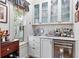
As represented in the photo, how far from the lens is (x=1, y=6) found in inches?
104

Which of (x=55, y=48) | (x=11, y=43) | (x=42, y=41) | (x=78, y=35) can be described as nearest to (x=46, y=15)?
(x=42, y=41)

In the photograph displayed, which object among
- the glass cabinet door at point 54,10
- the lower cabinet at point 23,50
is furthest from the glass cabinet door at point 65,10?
the lower cabinet at point 23,50

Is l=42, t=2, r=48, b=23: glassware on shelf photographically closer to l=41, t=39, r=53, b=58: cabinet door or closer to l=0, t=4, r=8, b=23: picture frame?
l=41, t=39, r=53, b=58: cabinet door

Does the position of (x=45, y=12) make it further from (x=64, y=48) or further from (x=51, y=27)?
(x=64, y=48)

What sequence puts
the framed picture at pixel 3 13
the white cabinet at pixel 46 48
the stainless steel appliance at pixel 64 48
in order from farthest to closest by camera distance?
the white cabinet at pixel 46 48 < the stainless steel appliance at pixel 64 48 < the framed picture at pixel 3 13

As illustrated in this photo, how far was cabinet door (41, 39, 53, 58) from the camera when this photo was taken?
3.57 metres

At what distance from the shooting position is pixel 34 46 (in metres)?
3.93

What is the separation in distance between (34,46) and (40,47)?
9.9 inches

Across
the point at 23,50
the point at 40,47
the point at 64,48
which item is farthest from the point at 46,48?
the point at 23,50

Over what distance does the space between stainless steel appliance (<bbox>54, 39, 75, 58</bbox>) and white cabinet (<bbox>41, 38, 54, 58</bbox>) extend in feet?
0.53

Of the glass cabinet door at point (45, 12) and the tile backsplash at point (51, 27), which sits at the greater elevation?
the glass cabinet door at point (45, 12)

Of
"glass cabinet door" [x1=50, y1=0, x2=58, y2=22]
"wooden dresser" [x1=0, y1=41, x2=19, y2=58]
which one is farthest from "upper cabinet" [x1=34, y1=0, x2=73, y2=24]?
"wooden dresser" [x1=0, y1=41, x2=19, y2=58]

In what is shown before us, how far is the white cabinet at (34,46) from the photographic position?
3835 millimetres

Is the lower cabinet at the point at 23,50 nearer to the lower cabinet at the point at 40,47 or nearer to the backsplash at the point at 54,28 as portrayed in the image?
the lower cabinet at the point at 40,47
